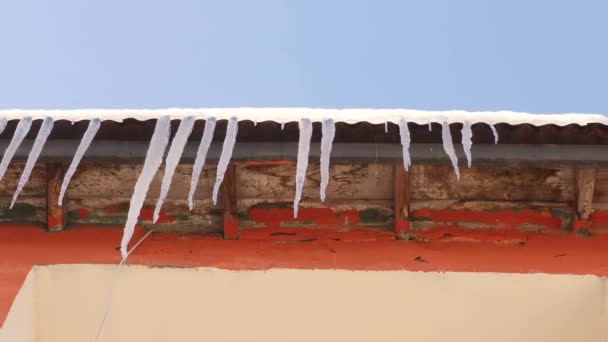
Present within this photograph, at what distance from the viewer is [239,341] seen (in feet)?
11.1

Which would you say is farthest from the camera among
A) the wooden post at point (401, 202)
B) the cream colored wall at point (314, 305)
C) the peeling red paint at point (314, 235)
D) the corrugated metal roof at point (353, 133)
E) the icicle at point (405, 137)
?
the peeling red paint at point (314, 235)

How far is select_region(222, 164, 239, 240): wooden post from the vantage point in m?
3.41

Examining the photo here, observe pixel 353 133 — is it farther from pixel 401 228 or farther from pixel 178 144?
pixel 178 144

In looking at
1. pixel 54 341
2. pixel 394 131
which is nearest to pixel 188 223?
pixel 54 341

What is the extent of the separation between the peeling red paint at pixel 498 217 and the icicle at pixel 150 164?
1353mm

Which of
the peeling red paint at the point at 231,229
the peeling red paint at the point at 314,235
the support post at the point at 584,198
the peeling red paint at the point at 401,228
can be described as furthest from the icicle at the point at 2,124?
the support post at the point at 584,198

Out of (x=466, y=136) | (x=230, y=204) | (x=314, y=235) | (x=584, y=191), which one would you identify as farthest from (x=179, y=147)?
(x=584, y=191)

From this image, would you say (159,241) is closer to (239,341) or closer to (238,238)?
(238,238)

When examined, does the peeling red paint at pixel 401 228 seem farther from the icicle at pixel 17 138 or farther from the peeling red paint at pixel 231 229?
the icicle at pixel 17 138

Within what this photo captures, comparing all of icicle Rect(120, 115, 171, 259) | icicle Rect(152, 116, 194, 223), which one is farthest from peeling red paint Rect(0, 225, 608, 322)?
icicle Rect(152, 116, 194, 223)

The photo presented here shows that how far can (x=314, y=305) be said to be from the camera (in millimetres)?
3400

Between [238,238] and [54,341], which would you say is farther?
[238,238]

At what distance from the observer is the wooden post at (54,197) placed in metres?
3.43

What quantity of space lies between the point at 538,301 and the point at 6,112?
2667mm
